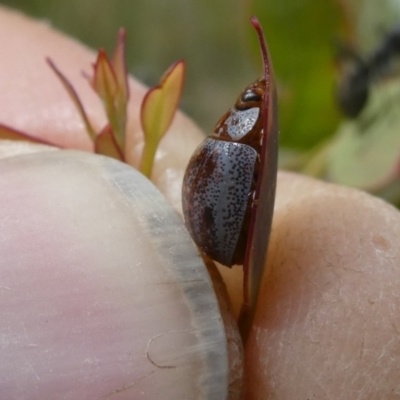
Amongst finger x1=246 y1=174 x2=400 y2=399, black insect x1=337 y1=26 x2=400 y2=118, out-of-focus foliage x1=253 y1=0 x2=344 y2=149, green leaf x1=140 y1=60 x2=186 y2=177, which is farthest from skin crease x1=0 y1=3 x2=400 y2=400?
out-of-focus foliage x1=253 y1=0 x2=344 y2=149

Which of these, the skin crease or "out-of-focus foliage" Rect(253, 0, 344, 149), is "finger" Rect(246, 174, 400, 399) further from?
"out-of-focus foliage" Rect(253, 0, 344, 149)

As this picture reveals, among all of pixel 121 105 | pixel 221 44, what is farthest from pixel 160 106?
pixel 221 44

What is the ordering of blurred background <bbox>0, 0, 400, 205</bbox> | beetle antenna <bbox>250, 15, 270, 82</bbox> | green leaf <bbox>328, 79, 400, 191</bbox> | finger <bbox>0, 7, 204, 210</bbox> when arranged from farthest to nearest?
blurred background <bbox>0, 0, 400, 205</bbox>, green leaf <bbox>328, 79, 400, 191</bbox>, finger <bbox>0, 7, 204, 210</bbox>, beetle antenna <bbox>250, 15, 270, 82</bbox>

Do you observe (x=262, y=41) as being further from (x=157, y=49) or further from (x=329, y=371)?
(x=157, y=49)

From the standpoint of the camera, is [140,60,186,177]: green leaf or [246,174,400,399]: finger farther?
[140,60,186,177]: green leaf

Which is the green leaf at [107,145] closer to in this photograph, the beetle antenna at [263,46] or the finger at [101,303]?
the finger at [101,303]

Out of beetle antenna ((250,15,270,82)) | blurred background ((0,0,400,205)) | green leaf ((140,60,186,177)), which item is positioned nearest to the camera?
beetle antenna ((250,15,270,82))
